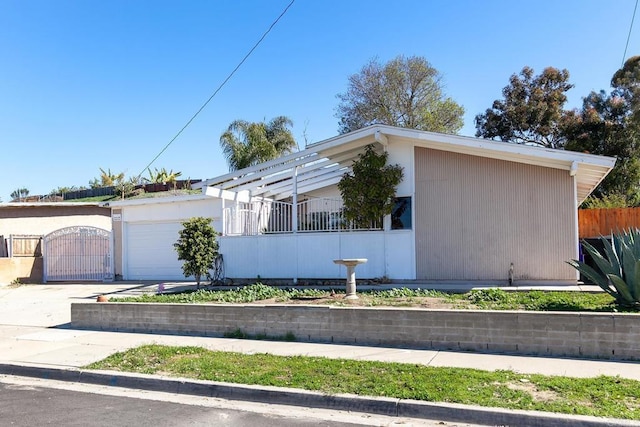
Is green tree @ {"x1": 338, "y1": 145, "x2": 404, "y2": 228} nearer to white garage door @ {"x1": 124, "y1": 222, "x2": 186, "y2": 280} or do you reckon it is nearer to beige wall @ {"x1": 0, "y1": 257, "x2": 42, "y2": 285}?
white garage door @ {"x1": 124, "y1": 222, "x2": 186, "y2": 280}

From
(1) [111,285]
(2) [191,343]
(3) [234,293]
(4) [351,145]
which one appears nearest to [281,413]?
(2) [191,343]

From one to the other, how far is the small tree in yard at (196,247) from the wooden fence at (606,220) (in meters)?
13.4

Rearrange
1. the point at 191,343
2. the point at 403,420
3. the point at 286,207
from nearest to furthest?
1. the point at 403,420
2. the point at 191,343
3. the point at 286,207

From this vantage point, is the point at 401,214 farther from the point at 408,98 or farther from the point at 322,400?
the point at 408,98

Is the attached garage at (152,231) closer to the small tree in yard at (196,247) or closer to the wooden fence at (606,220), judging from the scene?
the small tree in yard at (196,247)

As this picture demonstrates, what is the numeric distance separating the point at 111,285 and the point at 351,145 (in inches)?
403

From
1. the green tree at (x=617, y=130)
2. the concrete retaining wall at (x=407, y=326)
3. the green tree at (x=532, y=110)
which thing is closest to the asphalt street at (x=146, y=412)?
the concrete retaining wall at (x=407, y=326)

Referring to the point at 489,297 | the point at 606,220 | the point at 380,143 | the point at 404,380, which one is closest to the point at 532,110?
the point at 606,220

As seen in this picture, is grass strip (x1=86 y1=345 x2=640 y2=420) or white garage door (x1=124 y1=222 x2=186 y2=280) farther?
white garage door (x1=124 y1=222 x2=186 y2=280)

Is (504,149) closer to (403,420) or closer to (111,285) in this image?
Answer: (403,420)

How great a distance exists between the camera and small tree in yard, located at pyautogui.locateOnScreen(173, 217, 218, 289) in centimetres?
1380

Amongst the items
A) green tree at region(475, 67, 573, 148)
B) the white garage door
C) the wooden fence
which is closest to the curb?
the white garage door

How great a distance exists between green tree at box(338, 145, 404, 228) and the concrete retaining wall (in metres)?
5.81

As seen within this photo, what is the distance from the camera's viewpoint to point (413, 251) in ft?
47.5
